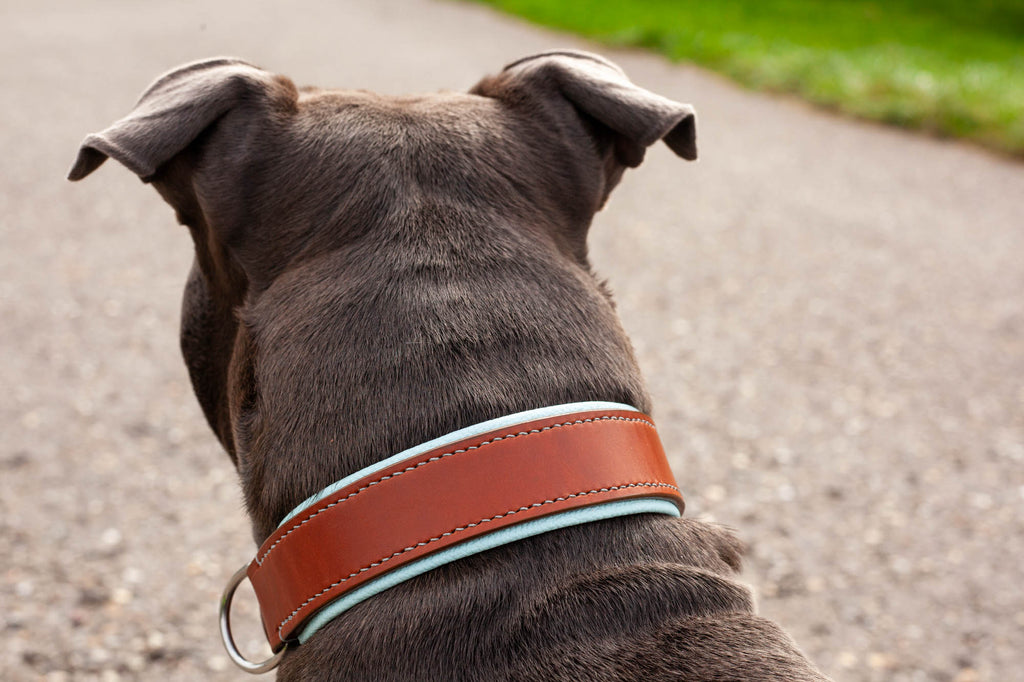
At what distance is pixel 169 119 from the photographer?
174 centimetres

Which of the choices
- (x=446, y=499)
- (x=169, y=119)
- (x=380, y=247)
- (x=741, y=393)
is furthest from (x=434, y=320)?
(x=741, y=393)

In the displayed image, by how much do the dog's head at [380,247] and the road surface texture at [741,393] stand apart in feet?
5.78

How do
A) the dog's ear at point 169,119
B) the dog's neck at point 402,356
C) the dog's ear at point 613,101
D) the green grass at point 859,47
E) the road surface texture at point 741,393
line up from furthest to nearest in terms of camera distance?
1. the green grass at point 859,47
2. the road surface texture at point 741,393
3. the dog's ear at point 613,101
4. the dog's ear at point 169,119
5. the dog's neck at point 402,356

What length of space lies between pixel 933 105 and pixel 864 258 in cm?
349

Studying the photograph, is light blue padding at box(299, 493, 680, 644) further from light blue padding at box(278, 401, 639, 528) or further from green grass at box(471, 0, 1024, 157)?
green grass at box(471, 0, 1024, 157)

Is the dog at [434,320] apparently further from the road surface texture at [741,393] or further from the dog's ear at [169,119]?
the road surface texture at [741,393]

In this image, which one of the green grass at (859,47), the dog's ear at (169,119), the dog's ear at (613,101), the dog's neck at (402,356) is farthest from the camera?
the green grass at (859,47)

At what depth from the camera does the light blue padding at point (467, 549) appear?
1.39 m

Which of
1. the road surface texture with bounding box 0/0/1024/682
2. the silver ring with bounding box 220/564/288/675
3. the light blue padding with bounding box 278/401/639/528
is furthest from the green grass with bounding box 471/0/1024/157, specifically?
the silver ring with bounding box 220/564/288/675

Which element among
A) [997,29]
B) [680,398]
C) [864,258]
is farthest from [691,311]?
[997,29]

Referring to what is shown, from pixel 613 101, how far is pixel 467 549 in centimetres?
99

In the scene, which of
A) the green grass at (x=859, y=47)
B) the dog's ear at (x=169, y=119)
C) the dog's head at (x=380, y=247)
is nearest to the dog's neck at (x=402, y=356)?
the dog's head at (x=380, y=247)

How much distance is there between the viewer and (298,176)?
176cm

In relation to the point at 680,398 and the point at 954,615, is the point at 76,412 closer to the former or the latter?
the point at 680,398
